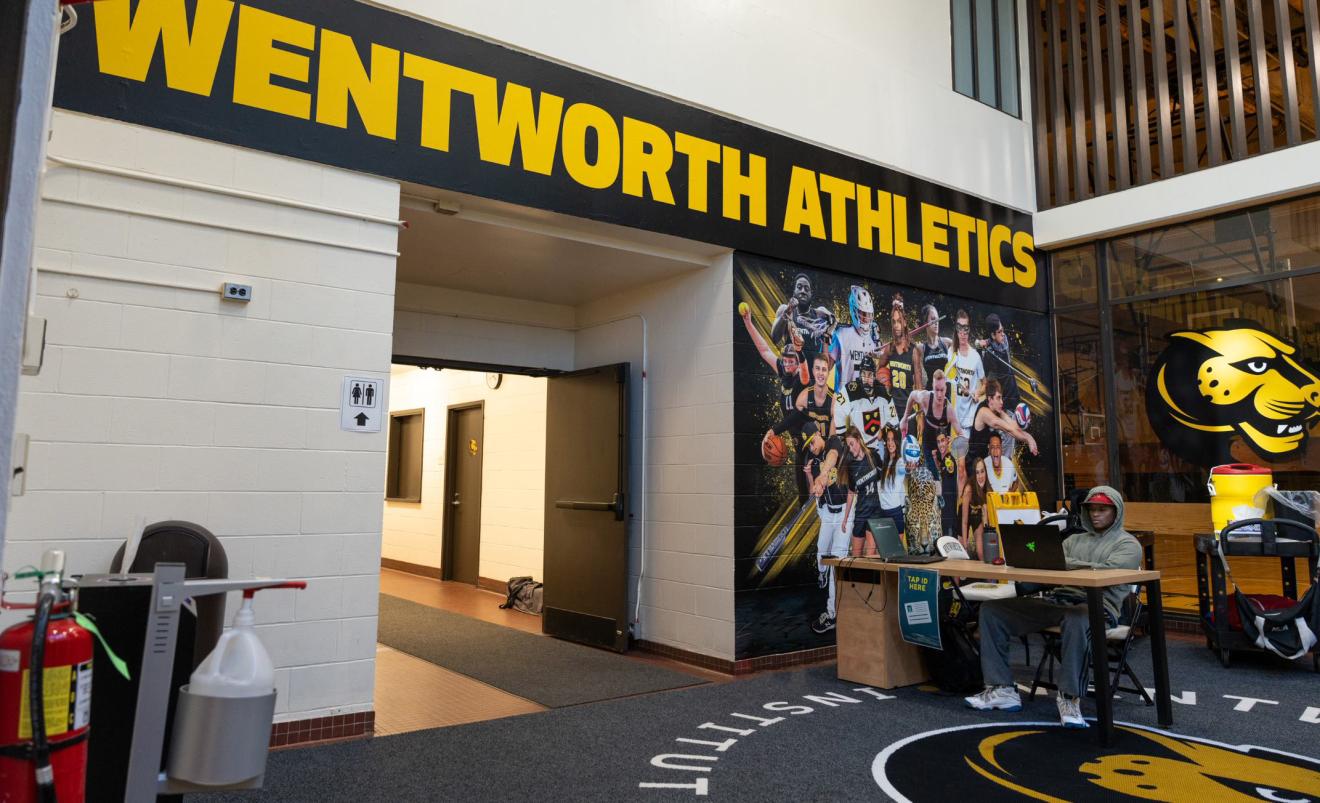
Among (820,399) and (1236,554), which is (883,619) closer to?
(820,399)

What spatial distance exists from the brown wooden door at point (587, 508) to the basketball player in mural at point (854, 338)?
1500 mm

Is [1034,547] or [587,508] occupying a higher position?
[587,508]

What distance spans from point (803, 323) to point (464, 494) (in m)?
5.17

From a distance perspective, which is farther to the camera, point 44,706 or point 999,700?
point 999,700

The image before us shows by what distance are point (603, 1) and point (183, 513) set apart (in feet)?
11.8

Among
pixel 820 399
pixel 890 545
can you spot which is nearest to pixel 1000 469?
pixel 820 399

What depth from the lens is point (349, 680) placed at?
379 centimetres

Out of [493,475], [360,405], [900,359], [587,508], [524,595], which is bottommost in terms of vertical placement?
[524,595]

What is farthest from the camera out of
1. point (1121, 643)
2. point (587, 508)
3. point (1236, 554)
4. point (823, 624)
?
point (587, 508)

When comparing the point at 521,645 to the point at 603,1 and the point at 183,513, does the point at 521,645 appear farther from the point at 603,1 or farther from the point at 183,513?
the point at 603,1

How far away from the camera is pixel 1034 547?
13.4 feet

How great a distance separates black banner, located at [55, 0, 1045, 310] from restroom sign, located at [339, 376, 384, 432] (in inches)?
40.6

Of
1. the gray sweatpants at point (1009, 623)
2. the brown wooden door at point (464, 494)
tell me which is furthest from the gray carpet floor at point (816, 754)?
the brown wooden door at point (464, 494)

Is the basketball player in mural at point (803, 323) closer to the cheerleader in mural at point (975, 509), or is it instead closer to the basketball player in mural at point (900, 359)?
the basketball player in mural at point (900, 359)
